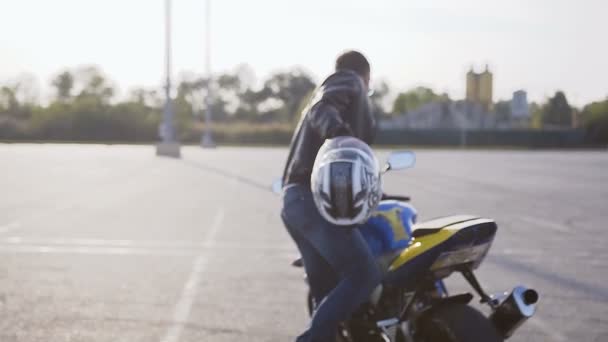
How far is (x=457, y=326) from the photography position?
305 centimetres

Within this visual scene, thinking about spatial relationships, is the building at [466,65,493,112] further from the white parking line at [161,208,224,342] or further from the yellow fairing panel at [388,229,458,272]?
the yellow fairing panel at [388,229,458,272]

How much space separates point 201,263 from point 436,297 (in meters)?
4.86

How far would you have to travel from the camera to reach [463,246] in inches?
129

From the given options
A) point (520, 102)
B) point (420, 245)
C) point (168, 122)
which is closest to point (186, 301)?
point (420, 245)

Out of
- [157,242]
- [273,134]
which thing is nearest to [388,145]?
[273,134]

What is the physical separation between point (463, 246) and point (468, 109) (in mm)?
101375

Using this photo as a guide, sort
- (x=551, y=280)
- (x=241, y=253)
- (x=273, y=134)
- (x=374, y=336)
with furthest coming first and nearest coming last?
1. (x=273, y=134)
2. (x=241, y=253)
3. (x=551, y=280)
4. (x=374, y=336)

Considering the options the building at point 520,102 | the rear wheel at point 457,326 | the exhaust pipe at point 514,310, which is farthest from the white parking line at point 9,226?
the building at point 520,102

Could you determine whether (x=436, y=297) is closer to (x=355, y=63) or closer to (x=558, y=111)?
(x=355, y=63)

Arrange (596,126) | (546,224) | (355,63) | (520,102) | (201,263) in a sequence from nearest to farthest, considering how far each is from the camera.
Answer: (355,63) < (201,263) < (546,224) < (596,126) < (520,102)

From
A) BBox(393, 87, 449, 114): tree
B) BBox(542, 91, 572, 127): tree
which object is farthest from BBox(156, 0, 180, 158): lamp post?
BBox(393, 87, 449, 114): tree

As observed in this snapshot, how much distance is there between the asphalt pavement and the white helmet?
7.14 feet

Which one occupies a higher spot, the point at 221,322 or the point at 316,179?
the point at 316,179

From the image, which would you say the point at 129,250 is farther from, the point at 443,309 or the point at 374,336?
the point at 443,309
